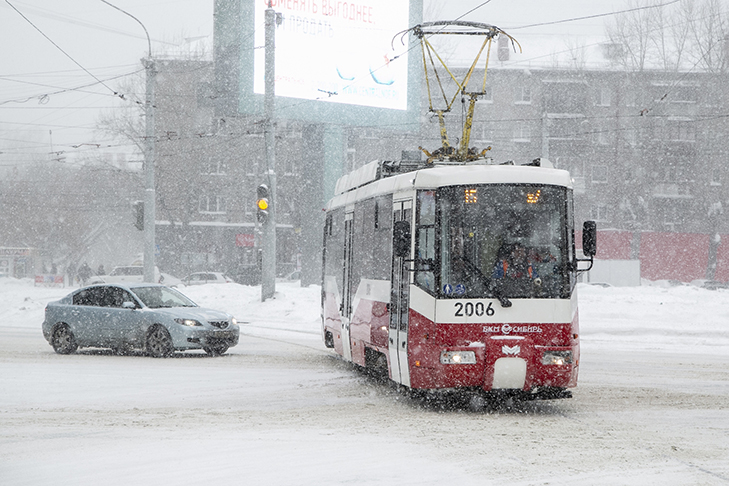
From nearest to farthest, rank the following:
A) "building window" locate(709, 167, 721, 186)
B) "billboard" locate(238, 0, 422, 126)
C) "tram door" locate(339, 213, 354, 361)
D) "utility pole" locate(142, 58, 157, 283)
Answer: "tram door" locate(339, 213, 354, 361), "utility pole" locate(142, 58, 157, 283), "billboard" locate(238, 0, 422, 126), "building window" locate(709, 167, 721, 186)

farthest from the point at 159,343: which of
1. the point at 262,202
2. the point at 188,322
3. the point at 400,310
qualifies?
the point at 262,202

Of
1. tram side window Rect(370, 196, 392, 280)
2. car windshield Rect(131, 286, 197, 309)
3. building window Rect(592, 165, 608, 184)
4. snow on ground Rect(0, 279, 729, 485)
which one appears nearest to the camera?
snow on ground Rect(0, 279, 729, 485)

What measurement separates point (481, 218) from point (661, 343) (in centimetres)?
1192

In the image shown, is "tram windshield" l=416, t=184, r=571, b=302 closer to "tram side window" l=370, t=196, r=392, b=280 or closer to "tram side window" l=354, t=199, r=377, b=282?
"tram side window" l=370, t=196, r=392, b=280

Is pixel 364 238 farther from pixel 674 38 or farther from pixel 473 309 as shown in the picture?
pixel 674 38

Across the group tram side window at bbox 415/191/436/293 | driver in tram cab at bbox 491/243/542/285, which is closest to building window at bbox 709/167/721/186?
driver in tram cab at bbox 491/243/542/285

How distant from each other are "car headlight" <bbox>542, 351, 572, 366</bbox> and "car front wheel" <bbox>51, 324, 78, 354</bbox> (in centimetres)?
1015

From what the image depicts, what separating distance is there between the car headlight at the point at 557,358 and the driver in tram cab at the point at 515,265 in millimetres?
780

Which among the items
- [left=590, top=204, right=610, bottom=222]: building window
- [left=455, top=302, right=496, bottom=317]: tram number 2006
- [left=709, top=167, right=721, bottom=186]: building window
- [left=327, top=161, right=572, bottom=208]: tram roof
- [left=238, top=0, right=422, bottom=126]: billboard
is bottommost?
[left=455, top=302, right=496, bottom=317]: tram number 2006

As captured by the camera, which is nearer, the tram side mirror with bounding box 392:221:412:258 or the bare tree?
the tram side mirror with bounding box 392:221:412:258

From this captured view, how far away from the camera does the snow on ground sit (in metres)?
6.98

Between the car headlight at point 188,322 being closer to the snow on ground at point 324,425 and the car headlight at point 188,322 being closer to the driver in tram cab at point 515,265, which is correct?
the snow on ground at point 324,425

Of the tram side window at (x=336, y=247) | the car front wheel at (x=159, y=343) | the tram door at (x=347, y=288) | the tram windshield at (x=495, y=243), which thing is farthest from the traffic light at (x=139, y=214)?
the tram windshield at (x=495, y=243)

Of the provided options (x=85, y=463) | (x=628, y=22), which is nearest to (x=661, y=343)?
(x=85, y=463)
